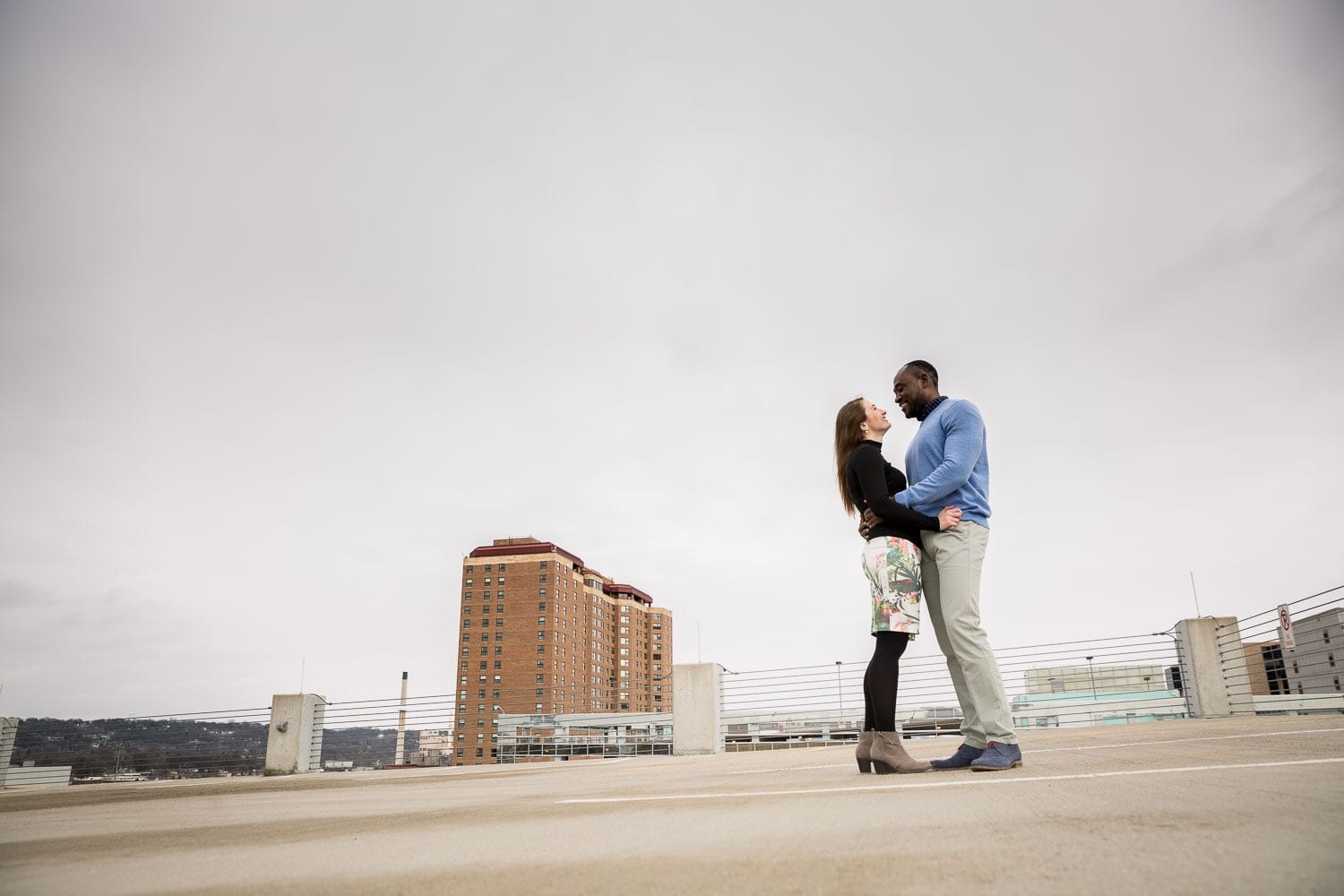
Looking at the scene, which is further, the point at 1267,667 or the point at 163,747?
Result: the point at 163,747

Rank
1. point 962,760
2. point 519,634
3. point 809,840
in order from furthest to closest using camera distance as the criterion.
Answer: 1. point 519,634
2. point 962,760
3. point 809,840

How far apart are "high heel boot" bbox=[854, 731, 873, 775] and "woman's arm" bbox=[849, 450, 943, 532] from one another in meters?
0.81

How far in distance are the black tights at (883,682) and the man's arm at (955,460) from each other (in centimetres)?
54

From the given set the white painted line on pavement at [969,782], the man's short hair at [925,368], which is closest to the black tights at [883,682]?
the white painted line on pavement at [969,782]

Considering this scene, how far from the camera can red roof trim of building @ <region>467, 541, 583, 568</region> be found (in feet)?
345

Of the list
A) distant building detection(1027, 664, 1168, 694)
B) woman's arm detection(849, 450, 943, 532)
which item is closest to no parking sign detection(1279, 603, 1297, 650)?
distant building detection(1027, 664, 1168, 694)

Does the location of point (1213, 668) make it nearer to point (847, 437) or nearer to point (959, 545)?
point (959, 545)

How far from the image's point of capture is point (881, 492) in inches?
109

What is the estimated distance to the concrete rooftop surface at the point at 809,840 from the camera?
0.74 meters

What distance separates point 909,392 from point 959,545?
70cm

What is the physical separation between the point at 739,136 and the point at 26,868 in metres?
18.3

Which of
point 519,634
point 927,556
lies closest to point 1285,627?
point 927,556

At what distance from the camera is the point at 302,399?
19438 mm

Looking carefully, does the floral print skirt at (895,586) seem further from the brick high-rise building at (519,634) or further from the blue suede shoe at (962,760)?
the brick high-rise building at (519,634)
